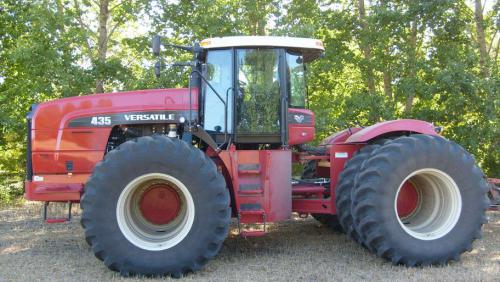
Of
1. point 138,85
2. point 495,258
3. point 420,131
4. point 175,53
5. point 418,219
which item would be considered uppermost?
point 175,53

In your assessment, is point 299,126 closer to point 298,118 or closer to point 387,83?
point 298,118

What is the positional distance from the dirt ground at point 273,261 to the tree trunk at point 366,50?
6720mm

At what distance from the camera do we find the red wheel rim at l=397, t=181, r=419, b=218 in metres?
6.23

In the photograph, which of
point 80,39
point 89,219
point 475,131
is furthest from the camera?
point 80,39

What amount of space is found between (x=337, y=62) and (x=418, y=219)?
807 centimetres

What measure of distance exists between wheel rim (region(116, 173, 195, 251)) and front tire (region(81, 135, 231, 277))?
1 cm

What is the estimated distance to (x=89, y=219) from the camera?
17.0 ft

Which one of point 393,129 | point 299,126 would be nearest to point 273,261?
point 299,126

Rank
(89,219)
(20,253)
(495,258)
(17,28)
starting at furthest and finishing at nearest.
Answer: (17,28) < (20,253) < (495,258) < (89,219)

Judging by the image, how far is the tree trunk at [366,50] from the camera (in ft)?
44.1

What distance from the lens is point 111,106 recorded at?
622 centimetres

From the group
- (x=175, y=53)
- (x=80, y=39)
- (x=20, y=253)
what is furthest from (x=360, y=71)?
(x=20, y=253)

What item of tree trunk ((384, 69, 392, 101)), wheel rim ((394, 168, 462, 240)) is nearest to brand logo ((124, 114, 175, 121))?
wheel rim ((394, 168, 462, 240))

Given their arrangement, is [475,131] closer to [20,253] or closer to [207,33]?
[207,33]
